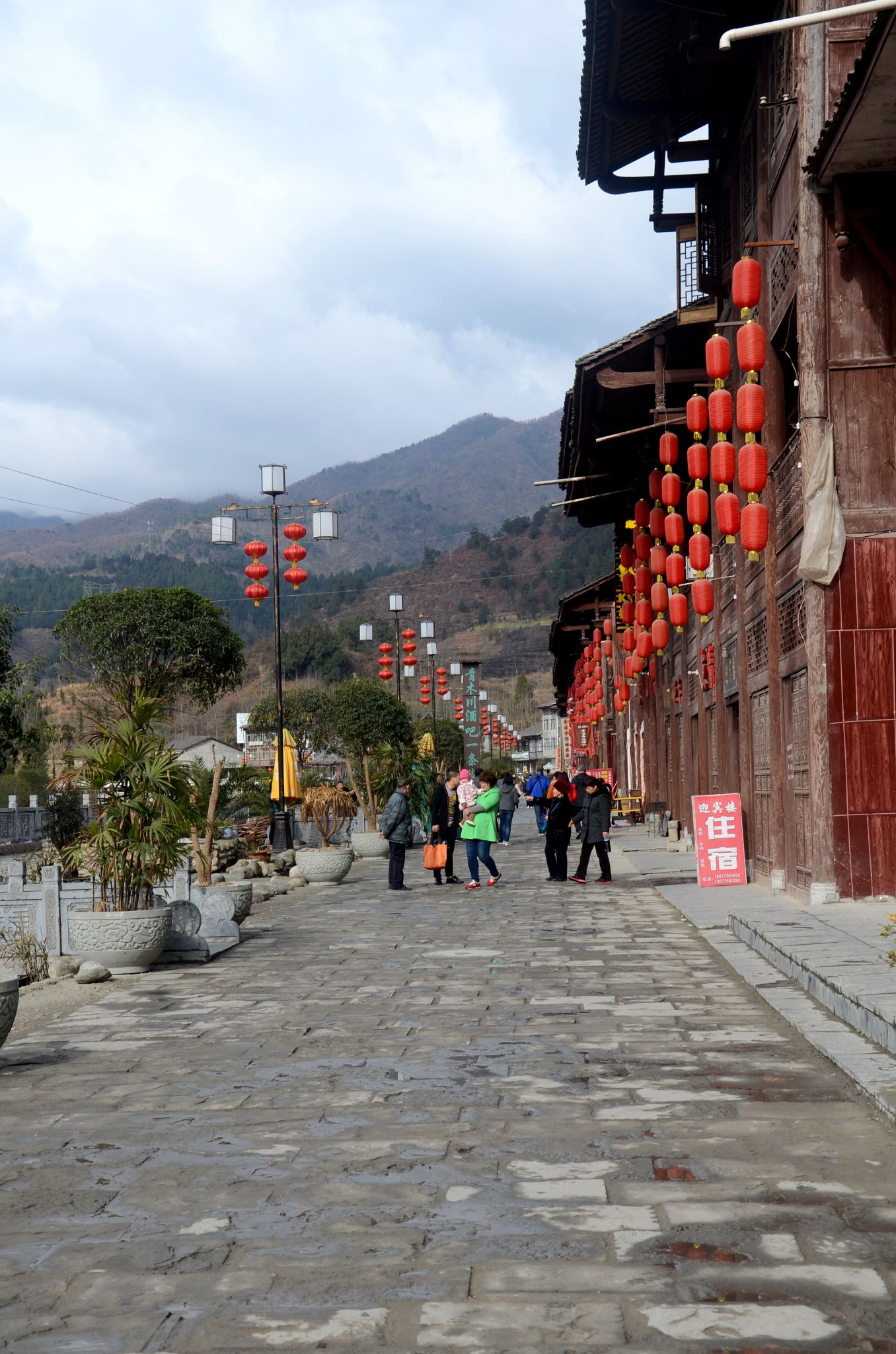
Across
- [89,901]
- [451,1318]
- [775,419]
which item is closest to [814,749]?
[775,419]

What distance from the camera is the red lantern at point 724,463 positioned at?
54.2 feet

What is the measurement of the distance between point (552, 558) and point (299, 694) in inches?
3779

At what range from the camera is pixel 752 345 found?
49.9 ft

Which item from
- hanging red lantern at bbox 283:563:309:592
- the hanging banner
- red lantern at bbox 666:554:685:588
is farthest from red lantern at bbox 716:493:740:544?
the hanging banner

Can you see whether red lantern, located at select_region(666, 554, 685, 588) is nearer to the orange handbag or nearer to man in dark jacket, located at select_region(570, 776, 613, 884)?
man in dark jacket, located at select_region(570, 776, 613, 884)

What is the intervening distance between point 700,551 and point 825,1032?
36.5 feet

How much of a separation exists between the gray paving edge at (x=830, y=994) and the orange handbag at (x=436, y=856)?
1055 cm

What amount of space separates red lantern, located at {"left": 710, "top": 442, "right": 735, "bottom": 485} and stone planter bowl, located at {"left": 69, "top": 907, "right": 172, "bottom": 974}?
808 cm

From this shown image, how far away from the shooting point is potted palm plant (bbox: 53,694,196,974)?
41.3 ft

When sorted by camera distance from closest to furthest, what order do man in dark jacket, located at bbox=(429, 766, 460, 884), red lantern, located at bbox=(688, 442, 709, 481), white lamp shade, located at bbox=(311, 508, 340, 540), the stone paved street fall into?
the stone paved street
red lantern, located at bbox=(688, 442, 709, 481)
man in dark jacket, located at bbox=(429, 766, 460, 884)
white lamp shade, located at bbox=(311, 508, 340, 540)

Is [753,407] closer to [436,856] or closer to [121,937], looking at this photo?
[121,937]

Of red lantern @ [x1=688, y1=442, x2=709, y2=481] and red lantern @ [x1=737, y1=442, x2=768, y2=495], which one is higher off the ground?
red lantern @ [x1=688, y1=442, x2=709, y2=481]

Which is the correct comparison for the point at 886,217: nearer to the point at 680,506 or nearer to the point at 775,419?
the point at 775,419

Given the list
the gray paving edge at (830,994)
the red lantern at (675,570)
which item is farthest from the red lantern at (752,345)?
A: the red lantern at (675,570)
